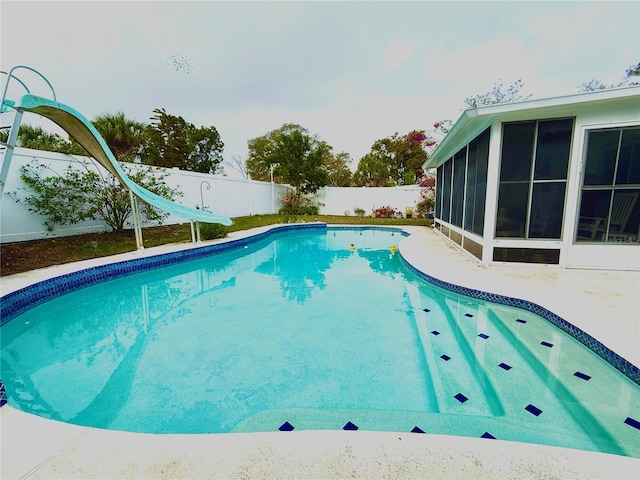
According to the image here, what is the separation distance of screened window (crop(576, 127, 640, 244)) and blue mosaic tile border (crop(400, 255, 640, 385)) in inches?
102

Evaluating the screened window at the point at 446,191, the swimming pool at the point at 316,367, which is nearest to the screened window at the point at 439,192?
the screened window at the point at 446,191

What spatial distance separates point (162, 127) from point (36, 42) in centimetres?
1469

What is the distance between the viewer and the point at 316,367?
301 cm

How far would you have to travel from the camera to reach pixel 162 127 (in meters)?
20.1

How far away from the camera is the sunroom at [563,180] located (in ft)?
15.4

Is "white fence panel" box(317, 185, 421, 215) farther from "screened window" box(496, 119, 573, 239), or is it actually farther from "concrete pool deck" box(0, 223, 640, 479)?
"concrete pool deck" box(0, 223, 640, 479)

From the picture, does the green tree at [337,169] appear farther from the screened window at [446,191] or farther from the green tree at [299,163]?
the screened window at [446,191]

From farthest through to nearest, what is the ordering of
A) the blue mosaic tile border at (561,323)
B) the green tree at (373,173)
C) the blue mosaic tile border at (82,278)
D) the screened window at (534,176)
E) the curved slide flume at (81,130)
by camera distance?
the green tree at (373,173), the screened window at (534,176), the blue mosaic tile border at (82,278), the curved slide flume at (81,130), the blue mosaic tile border at (561,323)

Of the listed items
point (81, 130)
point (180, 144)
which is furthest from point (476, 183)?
point (180, 144)

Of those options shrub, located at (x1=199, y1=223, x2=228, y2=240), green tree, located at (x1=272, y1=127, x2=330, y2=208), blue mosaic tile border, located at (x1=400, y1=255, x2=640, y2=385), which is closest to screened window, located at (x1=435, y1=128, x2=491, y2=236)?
blue mosaic tile border, located at (x1=400, y1=255, x2=640, y2=385)

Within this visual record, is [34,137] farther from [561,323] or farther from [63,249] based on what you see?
[561,323]

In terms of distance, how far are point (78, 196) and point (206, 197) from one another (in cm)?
525

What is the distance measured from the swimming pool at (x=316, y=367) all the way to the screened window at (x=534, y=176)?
224cm

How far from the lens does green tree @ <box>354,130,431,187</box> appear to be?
2333cm
